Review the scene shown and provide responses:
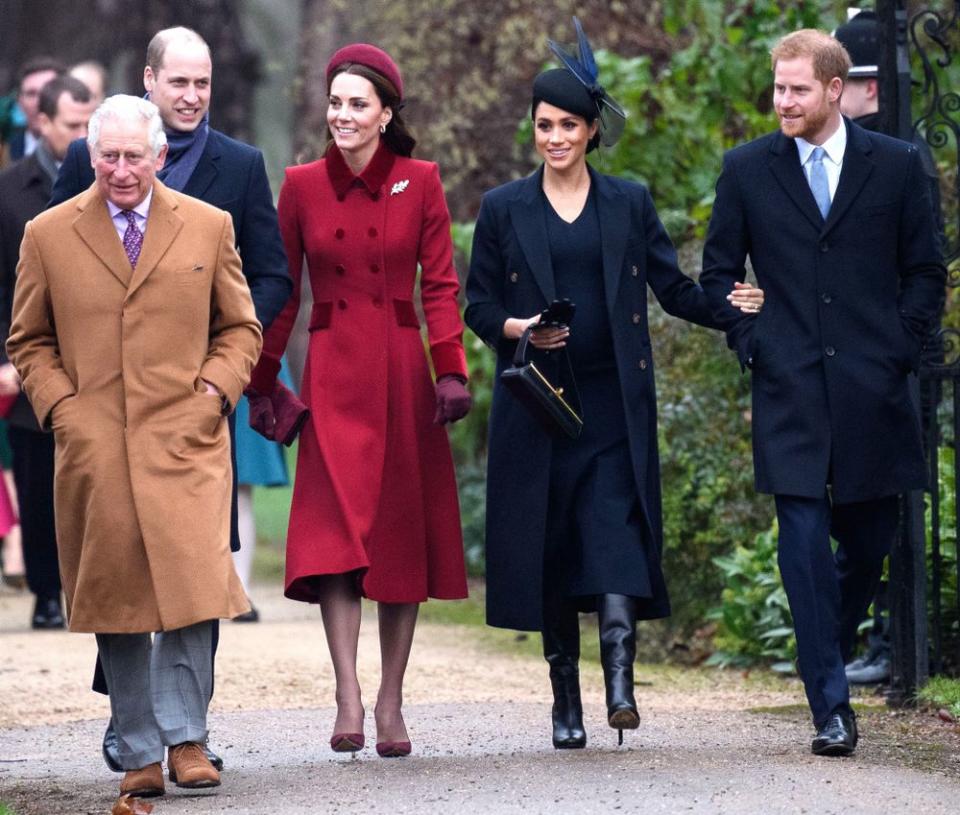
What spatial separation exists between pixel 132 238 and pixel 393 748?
169 cm

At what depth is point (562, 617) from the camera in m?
6.55

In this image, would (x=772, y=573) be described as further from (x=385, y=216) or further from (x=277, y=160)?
(x=277, y=160)

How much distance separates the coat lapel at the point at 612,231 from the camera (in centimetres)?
649

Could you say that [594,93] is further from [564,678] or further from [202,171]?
[564,678]

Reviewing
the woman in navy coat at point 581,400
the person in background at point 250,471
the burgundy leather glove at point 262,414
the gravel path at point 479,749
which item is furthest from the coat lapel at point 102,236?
the person in background at point 250,471

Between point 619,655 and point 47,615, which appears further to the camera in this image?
point 47,615

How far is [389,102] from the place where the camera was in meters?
6.61

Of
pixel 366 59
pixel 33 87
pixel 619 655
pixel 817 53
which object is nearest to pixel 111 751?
pixel 619 655

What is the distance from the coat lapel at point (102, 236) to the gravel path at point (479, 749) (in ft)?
4.67

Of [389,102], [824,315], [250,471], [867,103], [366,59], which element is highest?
[867,103]

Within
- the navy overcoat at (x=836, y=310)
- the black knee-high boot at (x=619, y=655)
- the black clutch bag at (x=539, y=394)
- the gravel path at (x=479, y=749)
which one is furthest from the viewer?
the navy overcoat at (x=836, y=310)

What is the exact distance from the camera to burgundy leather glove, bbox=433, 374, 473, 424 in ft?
21.2

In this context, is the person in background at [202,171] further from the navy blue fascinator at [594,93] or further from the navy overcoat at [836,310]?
the navy overcoat at [836,310]

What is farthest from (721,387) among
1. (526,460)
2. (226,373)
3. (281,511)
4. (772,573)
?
(281,511)
